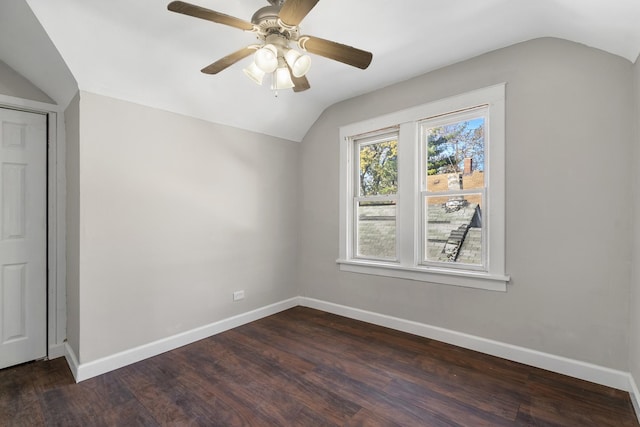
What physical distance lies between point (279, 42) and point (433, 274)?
238 centimetres

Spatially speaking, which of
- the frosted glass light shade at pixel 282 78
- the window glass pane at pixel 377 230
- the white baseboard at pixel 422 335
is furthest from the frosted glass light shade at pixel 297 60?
the white baseboard at pixel 422 335

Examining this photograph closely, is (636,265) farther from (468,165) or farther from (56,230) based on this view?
(56,230)

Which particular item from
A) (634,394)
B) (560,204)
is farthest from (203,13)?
(634,394)

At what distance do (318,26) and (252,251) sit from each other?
7.82 feet

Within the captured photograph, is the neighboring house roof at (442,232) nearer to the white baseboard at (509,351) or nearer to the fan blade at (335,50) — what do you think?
the white baseboard at (509,351)

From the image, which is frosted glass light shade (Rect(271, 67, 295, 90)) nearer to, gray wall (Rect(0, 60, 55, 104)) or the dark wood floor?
the dark wood floor

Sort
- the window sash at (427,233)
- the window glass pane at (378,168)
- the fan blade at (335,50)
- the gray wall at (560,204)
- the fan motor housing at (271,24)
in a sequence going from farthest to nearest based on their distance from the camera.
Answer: the window glass pane at (378,168) → the window sash at (427,233) → the gray wall at (560,204) → the fan blade at (335,50) → the fan motor housing at (271,24)

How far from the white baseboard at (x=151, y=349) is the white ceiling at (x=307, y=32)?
213 centimetres

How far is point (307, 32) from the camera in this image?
223 cm

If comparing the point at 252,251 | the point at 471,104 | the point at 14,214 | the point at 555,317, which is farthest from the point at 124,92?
the point at 555,317

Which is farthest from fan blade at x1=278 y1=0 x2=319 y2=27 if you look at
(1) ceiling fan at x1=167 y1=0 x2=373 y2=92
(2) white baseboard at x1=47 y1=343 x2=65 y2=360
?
(2) white baseboard at x1=47 y1=343 x2=65 y2=360

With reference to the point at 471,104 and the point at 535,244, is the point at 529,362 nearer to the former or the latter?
the point at 535,244

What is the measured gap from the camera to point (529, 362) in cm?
238

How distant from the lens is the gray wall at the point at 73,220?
2.34 m
